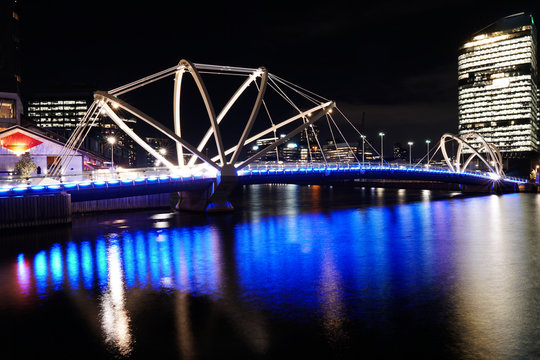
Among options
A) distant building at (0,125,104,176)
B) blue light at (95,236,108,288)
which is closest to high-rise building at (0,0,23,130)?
distant building at (0,125,104,176)

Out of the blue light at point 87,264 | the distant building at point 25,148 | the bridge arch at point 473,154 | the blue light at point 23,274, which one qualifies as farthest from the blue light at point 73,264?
the bridge arch at point 473,154

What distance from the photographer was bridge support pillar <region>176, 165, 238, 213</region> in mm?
49531

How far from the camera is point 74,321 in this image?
15.8 meters

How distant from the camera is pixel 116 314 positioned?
53.8 ft

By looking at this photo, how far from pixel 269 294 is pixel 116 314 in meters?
6.09

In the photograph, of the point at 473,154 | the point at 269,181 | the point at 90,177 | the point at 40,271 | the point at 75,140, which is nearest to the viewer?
the point at 40,271

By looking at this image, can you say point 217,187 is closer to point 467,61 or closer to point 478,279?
point 478,279

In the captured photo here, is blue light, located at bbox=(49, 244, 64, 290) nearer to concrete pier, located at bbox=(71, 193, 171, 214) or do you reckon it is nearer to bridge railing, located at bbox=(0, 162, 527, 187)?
bridge railing, located at bbox=(0, 162, 527, 187)

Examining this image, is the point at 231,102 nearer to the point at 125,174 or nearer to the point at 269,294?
the point at 125,174

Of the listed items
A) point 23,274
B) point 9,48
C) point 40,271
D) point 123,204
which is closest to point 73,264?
point 40,271

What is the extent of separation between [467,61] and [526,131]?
39382 millimetres

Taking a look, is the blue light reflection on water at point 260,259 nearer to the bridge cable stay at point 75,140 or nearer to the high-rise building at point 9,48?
the bridge cable stay at point 75,140

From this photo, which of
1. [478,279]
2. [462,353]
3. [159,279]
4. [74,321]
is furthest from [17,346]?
[478,279]

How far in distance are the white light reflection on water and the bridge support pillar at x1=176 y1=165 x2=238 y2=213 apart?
81.6 feet
